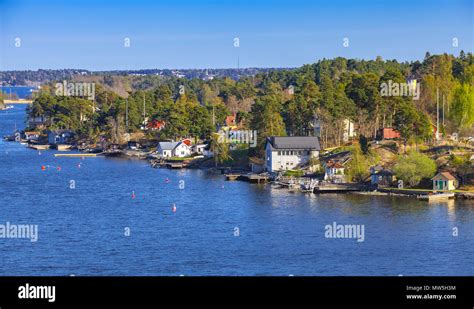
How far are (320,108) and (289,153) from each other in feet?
10.6

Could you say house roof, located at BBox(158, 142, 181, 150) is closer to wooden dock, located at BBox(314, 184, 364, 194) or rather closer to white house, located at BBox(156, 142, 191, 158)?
white house, located at BBox(156, 142, 191, 158)

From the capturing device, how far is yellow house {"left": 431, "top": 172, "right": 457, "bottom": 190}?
63.6ft

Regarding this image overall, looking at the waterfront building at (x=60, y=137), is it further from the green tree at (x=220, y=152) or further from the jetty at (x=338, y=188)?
the jetty at (x=338, y=188)

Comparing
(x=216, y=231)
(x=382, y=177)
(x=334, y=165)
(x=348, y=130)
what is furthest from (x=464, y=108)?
(x=216, y=231)

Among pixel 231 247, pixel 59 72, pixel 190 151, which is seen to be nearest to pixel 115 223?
pixel 231 247

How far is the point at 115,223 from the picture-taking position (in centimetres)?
1584

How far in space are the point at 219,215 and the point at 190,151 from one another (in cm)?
1368

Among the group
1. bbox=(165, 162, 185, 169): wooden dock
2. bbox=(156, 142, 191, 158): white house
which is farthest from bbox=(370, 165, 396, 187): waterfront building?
bbox=(156, 142, 191, 158): white house

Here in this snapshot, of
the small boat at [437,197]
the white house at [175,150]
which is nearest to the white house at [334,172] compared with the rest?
the small boat at [437,197]

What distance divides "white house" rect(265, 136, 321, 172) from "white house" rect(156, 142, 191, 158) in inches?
259

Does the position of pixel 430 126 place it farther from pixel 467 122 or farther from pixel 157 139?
pixel 157 139

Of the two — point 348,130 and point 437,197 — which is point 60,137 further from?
point 437,197

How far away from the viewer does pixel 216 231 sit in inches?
584

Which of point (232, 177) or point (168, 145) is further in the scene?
point (168, 145)
